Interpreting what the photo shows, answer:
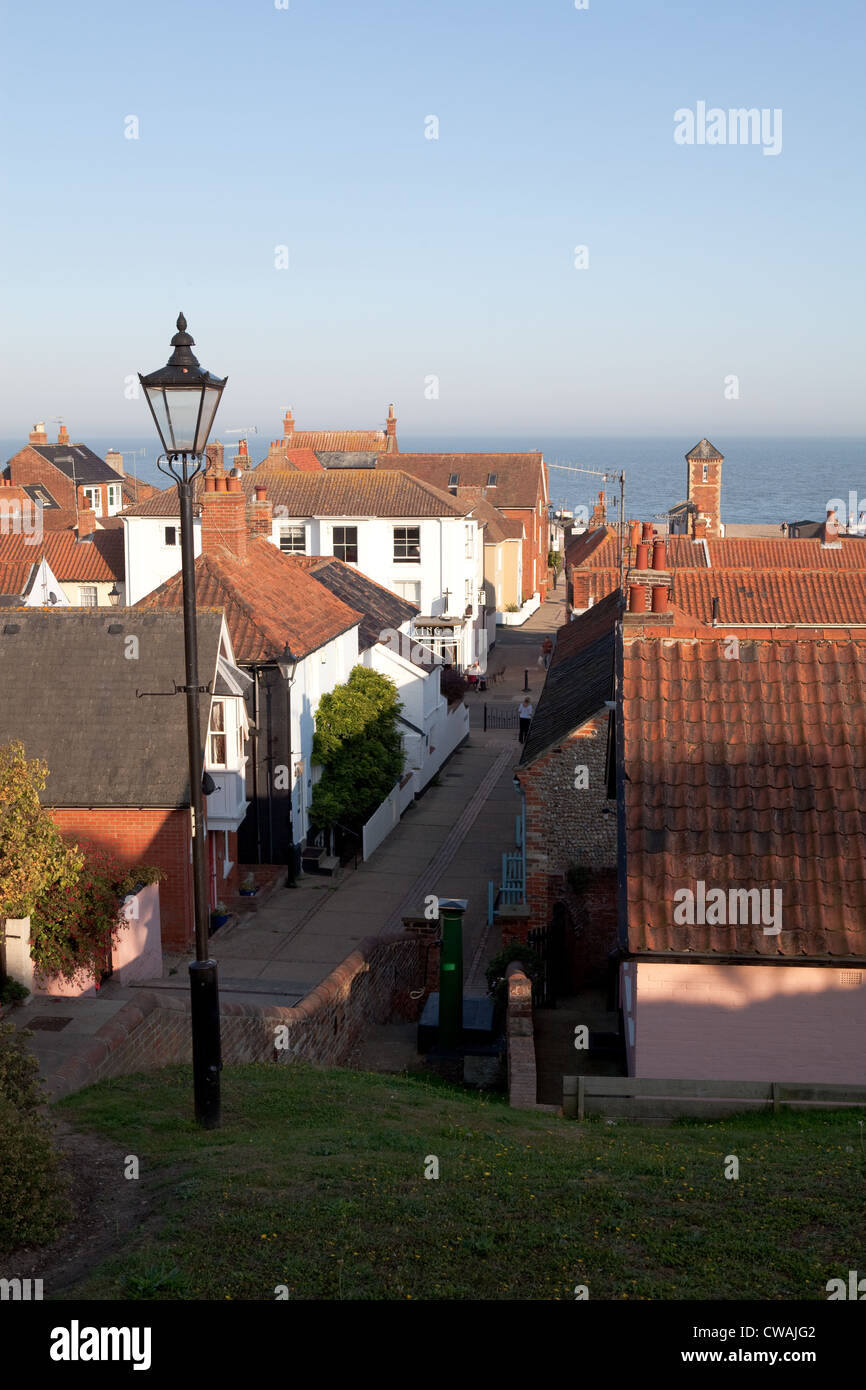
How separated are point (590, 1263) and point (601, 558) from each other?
49.5 m

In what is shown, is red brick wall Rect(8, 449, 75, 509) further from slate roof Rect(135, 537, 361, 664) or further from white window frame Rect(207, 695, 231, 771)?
white window frame Rect(207, 695, 231, 771)

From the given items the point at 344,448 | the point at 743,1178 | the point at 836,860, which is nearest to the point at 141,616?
the point at 836,860

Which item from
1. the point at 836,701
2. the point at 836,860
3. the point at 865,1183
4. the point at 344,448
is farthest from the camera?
the point at 344,448

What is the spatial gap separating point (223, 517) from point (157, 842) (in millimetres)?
11473

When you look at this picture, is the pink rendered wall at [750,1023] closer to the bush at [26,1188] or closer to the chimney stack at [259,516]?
the bush at [26,1188]

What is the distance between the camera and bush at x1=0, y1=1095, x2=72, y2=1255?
26.0 feet

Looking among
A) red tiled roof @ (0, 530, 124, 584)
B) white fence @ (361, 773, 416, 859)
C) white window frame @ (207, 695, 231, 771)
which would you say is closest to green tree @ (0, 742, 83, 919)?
white window frame @ (207, 695, 231, 771)

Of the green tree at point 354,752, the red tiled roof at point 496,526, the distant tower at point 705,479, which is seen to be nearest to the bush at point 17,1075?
the green tree at point 354,752

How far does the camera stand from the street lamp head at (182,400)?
384 inches

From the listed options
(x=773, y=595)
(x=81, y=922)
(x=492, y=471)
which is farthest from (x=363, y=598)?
(x=492, y=471)

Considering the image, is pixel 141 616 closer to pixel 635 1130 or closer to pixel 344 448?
pixel 635 1130

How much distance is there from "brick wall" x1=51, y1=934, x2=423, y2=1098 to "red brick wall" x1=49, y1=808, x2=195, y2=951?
387 centimetres

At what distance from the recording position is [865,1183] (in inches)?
343
